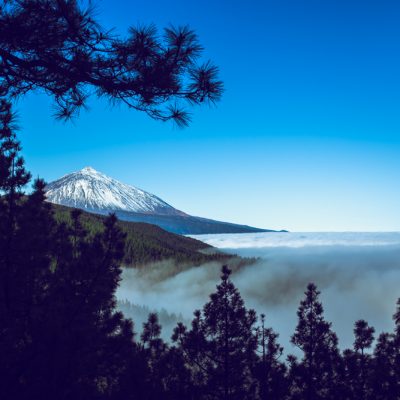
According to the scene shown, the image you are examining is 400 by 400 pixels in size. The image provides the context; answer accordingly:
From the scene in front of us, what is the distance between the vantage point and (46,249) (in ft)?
27.8

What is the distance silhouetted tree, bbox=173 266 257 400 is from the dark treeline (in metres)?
0.05

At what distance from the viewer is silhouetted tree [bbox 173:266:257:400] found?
1418 centimetres

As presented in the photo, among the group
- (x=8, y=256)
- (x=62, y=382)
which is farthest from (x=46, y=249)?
(x=62, y=382)

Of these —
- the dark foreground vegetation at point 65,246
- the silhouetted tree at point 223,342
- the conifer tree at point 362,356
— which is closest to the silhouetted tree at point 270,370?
the silhouetted tree at point 223,342

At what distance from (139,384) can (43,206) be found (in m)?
5.59

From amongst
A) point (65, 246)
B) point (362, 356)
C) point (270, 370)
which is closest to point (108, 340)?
point (65, 246)

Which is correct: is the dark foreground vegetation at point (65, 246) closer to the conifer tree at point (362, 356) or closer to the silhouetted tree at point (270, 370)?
the silhouetted tree at point (270, 370)

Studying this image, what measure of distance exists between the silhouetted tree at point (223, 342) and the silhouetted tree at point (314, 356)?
205 cm

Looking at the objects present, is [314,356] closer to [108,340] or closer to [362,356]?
[362,356]

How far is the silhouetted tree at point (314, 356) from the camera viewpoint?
14.4 metres

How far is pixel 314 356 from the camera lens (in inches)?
578

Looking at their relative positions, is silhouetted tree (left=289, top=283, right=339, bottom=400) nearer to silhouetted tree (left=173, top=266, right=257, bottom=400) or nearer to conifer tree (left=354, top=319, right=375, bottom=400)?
conifer tree (left=354, top=319, right=375, bottom=400)

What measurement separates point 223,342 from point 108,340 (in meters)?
7.65

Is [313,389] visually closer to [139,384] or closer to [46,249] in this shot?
[139,384]
